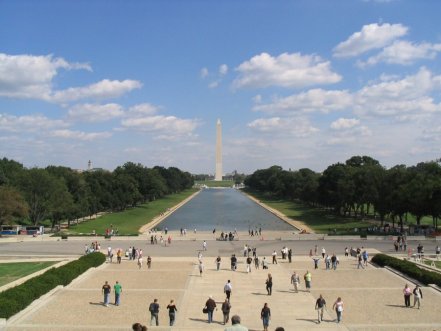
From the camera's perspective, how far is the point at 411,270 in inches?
1320

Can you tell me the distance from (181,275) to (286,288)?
811 cm

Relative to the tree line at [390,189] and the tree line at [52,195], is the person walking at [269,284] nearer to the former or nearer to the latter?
the tree line at [390,189]

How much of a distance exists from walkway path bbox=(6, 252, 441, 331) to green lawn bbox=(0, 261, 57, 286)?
180 inches

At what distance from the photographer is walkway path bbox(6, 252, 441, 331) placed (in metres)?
22.4

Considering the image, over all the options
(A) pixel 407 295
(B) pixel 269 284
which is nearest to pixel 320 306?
(B) pixel 269 284

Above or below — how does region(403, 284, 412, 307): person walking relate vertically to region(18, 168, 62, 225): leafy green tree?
below

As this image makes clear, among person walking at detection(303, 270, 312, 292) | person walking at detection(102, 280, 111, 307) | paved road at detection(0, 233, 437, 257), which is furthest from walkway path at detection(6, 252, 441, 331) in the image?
paved road at detection(0, 233, 437, 257)

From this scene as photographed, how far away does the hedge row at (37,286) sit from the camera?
23.6m

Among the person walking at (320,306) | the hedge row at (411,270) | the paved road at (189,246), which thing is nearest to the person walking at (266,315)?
the person walking at (320,306)

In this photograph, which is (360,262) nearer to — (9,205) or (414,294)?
(414,294)

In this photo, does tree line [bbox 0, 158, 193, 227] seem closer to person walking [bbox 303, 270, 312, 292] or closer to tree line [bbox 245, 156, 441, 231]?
tree line [bbox 245, 156, 441, 231]

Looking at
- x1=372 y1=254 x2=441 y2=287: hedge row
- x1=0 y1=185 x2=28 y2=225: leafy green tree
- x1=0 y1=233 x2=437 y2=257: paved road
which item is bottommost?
x1=0 y1=233 x2=437 y2=257: paved road

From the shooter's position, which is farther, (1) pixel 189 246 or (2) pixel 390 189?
(2) pixel 390 189

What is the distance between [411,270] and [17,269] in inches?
1118
